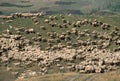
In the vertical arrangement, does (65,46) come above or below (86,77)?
below

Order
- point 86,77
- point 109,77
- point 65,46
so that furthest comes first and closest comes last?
point 65,46 → point 86,77 → point 109,77

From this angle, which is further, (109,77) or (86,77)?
(86,77)

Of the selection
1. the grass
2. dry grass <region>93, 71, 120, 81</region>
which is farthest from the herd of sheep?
dry grass <region>93, 71, 120, 81</region>

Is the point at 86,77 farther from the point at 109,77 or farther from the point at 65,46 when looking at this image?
the point at 65,46

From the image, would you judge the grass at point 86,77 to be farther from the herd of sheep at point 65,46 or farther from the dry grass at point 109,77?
the herd of sheep at point 65,46

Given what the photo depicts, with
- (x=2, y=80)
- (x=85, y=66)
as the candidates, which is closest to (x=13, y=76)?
(x=2, y=80)

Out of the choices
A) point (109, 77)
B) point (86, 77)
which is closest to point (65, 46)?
point (86, 77)

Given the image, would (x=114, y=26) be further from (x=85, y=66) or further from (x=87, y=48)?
(x=85, y=66)

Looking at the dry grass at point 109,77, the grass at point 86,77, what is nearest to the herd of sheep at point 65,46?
the grass at point 86,77
